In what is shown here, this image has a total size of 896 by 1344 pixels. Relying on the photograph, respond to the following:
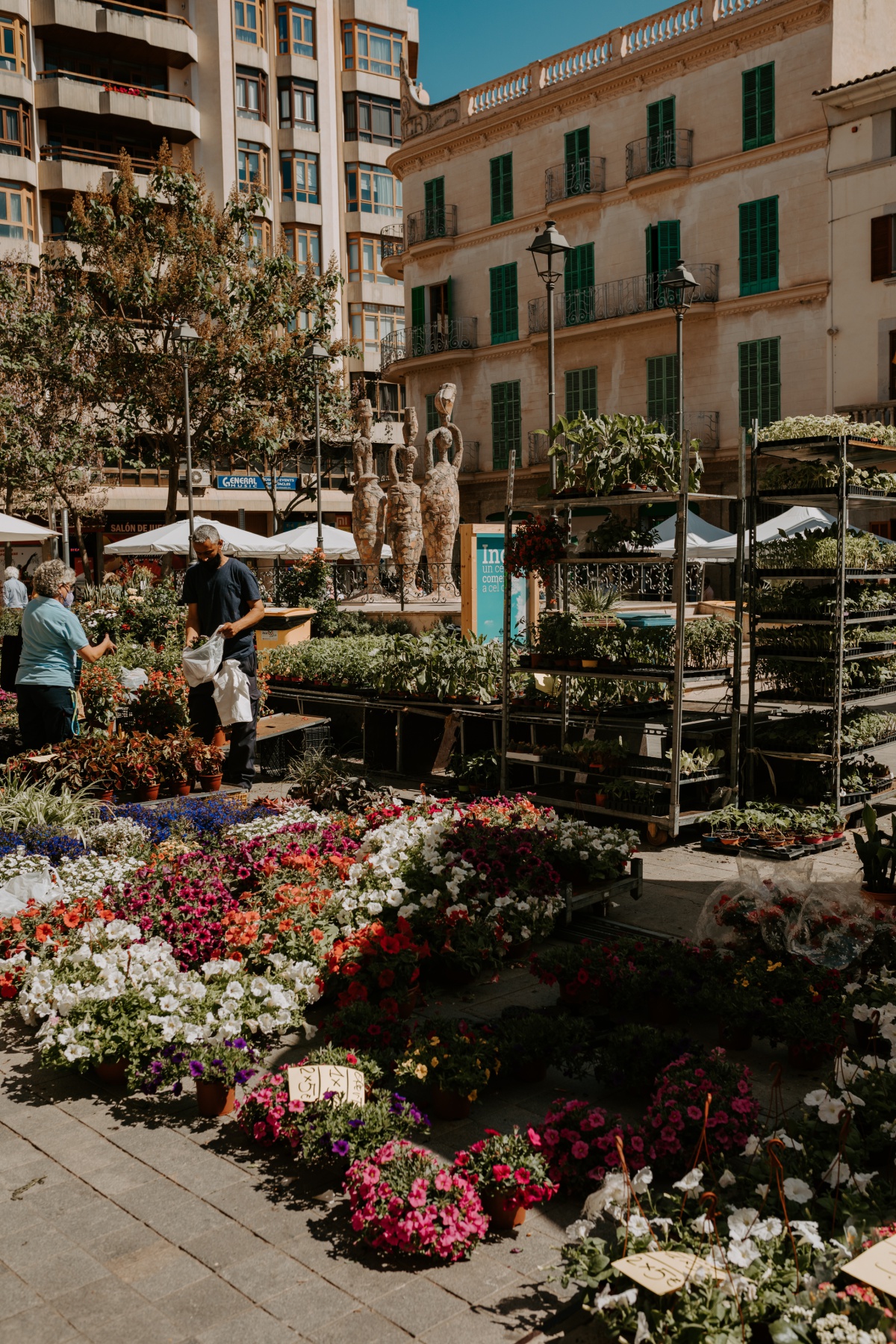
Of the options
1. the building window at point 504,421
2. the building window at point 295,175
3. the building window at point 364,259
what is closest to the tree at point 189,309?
the building window at point 504,421

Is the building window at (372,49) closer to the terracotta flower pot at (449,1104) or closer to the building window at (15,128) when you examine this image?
the building window at (15,128)

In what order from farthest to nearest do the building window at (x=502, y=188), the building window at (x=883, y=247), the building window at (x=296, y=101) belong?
1. the building window at (x=296, y=101)
2. the building window at (x=502, y=188)
3. the building window at (x=883, y=247)

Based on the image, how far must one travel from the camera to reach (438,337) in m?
35.8

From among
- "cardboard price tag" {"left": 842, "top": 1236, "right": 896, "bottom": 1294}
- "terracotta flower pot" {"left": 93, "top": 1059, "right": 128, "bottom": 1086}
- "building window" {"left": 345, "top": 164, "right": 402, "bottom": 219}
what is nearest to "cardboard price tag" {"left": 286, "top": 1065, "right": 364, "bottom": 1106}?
"terracotta flower pot" {"left": 93, "top": 1059, "right": 128, "bottom": 1086}

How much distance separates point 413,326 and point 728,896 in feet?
109

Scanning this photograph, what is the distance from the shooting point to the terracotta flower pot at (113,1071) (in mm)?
4441

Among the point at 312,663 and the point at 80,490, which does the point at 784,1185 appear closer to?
the point at 312,663

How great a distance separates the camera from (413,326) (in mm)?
36531

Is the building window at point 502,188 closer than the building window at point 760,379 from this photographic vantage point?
No

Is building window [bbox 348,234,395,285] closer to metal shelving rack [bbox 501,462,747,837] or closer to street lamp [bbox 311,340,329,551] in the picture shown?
street lamp [bbox 311,340,329,551]

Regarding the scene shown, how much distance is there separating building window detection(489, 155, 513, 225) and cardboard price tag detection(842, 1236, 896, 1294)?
112ft

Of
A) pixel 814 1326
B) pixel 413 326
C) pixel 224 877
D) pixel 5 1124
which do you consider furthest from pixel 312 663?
pixel 413 326

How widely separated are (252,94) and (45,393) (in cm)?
1919

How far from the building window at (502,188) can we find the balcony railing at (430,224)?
63.7 inches
